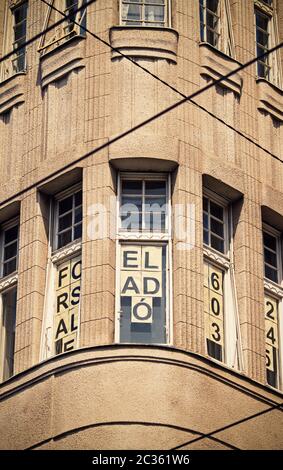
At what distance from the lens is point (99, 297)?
36.1 metres

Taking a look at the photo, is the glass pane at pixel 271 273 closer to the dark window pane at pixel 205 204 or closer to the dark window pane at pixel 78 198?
the dark window pane at pixel 205 204

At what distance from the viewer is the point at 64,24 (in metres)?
40.4

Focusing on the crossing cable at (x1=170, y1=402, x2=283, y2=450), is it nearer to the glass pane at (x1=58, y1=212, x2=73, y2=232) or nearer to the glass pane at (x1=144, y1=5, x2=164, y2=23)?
the glass pane at (x1=58, y1=212, x2=73, y2=232)

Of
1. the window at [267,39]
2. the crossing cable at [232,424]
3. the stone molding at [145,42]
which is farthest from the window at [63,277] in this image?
the window at [267,39]

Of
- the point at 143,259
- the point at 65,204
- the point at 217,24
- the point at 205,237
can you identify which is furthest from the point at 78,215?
the point at 217,24

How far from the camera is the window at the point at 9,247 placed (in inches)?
1547

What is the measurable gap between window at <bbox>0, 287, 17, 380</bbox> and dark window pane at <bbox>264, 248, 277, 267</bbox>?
216 inches

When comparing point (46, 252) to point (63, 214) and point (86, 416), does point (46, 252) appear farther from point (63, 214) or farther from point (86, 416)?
point (86, 416)

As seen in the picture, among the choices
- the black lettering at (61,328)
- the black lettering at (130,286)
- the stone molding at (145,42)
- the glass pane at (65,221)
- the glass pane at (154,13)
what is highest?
the glass pane at (154,13)

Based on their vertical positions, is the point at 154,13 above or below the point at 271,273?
above

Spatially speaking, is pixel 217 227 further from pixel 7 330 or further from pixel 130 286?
pixel 7 330

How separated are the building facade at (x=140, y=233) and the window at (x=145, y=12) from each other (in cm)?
4

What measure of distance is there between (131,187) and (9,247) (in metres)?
3.34

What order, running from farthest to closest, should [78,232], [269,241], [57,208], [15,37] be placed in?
[15,37] < [269,241] < [57,208] < [78,232]
